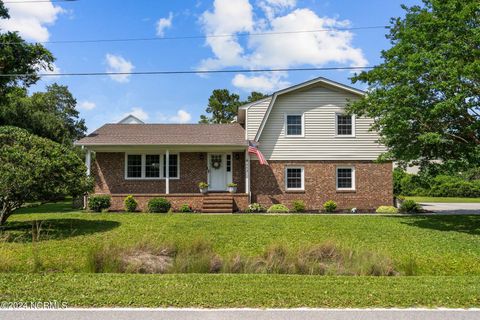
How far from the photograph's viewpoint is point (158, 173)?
20.9 metres

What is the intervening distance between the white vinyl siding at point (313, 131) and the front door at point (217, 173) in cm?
250

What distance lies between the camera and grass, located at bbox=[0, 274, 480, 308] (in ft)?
17.7

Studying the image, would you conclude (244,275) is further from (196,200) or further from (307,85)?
(307,85)

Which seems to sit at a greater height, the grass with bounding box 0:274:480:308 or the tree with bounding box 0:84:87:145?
the tree with bounding box 0:84:87:145

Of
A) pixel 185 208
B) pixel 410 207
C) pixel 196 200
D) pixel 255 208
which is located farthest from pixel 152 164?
pixel 410 207

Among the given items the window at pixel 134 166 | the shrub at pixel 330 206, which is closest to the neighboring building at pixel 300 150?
the window at pixel 134 166

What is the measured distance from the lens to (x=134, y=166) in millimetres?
20781

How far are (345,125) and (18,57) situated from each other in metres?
18.4

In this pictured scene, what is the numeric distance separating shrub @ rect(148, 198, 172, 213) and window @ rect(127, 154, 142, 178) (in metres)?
2.91

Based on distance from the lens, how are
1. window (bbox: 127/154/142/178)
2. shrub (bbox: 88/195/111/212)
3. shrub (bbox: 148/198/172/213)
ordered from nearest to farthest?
shrub (bbox: 88/195/111/212) < shrub (bbox: 148/198/172/213) < window (bbox: 127/154/142/178)

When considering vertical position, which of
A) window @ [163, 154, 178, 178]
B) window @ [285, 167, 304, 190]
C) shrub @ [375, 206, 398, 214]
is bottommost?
shrub @ [375, 206, 398, 214]

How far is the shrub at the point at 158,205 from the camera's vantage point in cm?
1812

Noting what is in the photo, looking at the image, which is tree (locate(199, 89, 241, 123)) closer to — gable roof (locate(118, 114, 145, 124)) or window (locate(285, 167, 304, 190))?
gable roof (locate(118, 114, 145, 124))

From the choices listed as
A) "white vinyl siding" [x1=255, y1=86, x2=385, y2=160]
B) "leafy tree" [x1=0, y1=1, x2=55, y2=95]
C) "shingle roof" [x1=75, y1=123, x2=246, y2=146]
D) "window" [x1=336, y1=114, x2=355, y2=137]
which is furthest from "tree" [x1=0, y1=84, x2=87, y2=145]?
"window" [x1=336, y1=114, x2=355, y2=137]
